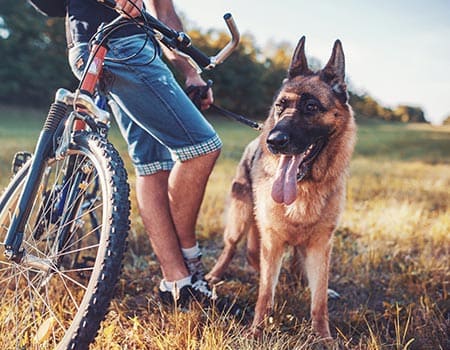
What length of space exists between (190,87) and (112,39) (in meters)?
0.67

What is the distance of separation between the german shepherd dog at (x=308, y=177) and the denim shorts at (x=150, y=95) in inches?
17.7

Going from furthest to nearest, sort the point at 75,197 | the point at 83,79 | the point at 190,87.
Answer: the point at 190,87 < the point at 75,197 < the point at 83,79

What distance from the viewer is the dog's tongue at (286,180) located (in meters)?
2.41

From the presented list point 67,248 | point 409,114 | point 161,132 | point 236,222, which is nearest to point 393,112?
point 409,114

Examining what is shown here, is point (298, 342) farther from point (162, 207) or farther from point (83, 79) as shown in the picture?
point (83, 79)

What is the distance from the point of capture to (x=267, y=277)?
257 centimetres

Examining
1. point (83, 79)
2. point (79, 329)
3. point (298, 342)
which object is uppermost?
point (83, 79)

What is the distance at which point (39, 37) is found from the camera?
2652 cm

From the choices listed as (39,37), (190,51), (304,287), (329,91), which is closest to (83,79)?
(190,51)

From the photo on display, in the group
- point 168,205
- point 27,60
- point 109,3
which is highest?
point 27,60

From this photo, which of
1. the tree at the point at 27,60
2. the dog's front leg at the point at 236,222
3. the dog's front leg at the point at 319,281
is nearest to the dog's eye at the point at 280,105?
the dog's front leg at the point at 236,222

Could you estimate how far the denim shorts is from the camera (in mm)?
2203

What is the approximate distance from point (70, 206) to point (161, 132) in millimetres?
579

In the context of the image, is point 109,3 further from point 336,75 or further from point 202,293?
point 202,293
